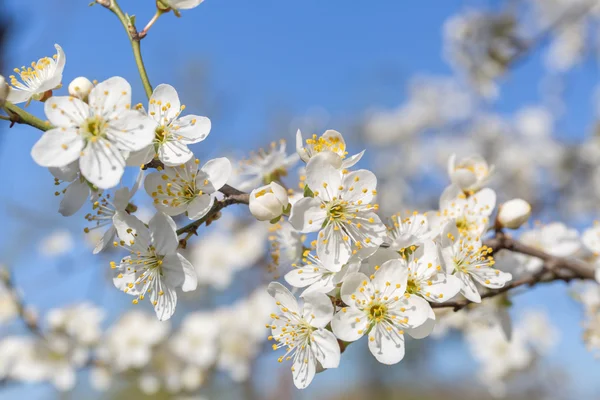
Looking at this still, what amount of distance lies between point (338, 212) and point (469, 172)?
48 cm

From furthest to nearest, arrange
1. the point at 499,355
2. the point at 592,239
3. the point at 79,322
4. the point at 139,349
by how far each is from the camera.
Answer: the point at 139,349
the point at 499,355
the point at 79,322
the point at 592,239

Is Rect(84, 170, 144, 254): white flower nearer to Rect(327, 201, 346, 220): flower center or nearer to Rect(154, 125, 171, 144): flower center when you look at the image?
Rect(154, 125, 171, 144): flower center

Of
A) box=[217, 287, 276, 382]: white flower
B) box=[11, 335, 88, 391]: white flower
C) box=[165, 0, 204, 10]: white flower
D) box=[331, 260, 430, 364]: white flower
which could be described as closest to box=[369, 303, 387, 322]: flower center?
box=[331, 260, 430, 364]: white flower

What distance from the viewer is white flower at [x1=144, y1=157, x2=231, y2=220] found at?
1.03 metres

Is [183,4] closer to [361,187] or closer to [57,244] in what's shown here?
[361,187]

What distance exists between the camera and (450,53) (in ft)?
14.5

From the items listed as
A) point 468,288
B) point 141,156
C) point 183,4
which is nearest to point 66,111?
point 141,156

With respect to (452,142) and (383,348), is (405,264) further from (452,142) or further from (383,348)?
(452,142)

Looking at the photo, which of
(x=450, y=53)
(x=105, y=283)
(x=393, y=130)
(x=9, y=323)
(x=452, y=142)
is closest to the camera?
(x=9, y=323)

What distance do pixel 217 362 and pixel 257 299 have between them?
557 millimetres

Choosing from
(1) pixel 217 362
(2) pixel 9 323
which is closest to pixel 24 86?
(2) pixel 9 323

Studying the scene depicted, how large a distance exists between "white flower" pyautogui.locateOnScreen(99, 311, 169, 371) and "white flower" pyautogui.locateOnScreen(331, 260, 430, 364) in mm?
2320

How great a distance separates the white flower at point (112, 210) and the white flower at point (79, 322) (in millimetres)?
1822

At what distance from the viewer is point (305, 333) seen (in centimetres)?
106
